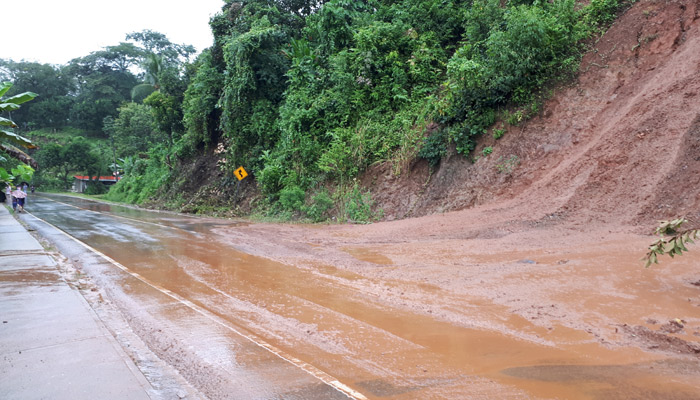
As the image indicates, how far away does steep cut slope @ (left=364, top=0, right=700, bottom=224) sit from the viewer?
10.2 meters

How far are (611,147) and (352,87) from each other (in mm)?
11568

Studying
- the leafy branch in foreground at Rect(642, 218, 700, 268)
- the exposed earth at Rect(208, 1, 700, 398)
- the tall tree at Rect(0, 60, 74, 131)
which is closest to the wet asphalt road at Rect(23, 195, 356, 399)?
the exposed earth at Rect(208, 1, 700, 398)

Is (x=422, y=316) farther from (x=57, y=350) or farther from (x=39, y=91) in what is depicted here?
(x=39, y=91)

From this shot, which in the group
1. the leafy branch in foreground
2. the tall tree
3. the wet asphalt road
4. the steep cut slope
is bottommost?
the wet asphalt road

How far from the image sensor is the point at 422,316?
6012 mm

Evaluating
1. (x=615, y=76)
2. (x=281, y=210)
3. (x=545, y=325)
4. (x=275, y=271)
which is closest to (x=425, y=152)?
(x=615, y=76)

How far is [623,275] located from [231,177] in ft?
80.4

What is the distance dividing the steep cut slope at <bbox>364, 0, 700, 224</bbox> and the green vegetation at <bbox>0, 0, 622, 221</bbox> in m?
0.59

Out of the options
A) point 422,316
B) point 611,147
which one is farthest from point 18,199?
point 611,147

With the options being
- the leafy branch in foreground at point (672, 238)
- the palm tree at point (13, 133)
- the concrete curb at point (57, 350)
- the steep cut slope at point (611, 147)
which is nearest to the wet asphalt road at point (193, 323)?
the concrete curb at point (57, 350)

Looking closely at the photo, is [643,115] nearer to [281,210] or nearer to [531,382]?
[531,382]

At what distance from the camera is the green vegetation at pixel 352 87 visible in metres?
15.6

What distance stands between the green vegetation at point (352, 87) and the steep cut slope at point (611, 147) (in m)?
0.59

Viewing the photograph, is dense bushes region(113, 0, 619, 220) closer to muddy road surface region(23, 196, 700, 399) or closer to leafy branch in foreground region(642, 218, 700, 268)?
muddy road surface region(23, 196, 700, 399)
